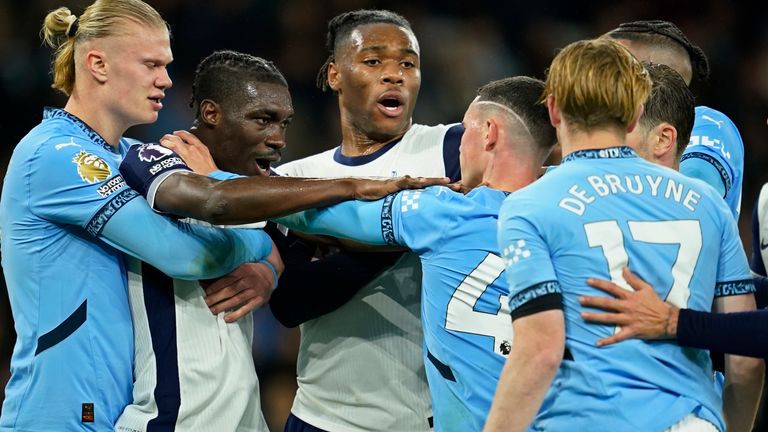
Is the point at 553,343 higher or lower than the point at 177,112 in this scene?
higher

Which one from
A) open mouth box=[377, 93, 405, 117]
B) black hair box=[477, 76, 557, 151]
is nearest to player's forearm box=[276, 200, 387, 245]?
black hair box=[477, 76, 557, 151]

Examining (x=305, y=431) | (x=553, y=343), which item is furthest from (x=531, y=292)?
(x=305, y=431)

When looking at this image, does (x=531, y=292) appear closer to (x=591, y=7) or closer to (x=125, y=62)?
(x=125, y=62)

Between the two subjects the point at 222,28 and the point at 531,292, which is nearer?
the point at 531,292

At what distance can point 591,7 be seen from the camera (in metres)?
9.32

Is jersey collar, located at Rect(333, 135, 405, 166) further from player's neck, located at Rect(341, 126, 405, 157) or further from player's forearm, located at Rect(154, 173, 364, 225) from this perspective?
player's forearm, located at Rect(154, 173, 364, 225)

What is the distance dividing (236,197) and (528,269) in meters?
1.11

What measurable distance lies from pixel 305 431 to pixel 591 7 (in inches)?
240

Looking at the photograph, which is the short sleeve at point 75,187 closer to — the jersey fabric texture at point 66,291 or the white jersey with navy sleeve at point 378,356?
the jersey fabric texture at point 66,291

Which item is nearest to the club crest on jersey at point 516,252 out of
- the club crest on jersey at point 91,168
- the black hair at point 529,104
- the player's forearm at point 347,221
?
the player's forearm at point 347,221

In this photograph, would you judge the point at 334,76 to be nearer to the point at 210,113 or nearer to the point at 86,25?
the point at 210,113

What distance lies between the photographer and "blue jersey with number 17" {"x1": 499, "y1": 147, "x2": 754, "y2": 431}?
2.94 metres

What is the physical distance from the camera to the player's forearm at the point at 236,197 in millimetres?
3482

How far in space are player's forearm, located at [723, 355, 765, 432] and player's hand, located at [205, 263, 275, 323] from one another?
68.6 inches
